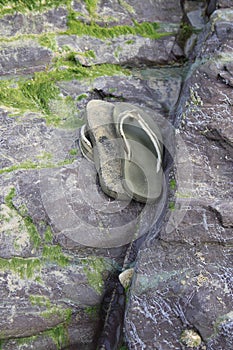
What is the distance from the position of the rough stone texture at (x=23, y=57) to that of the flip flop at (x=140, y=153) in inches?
33.5

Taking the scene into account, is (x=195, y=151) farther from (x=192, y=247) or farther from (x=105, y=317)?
(x=105, y=317)

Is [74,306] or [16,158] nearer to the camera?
[74,306]

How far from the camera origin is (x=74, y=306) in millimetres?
2686

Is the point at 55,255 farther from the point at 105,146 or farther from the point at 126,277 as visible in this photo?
the point at 105,146

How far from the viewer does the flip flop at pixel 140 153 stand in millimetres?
2842

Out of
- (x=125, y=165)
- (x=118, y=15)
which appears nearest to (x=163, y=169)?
(x=125, y=165)

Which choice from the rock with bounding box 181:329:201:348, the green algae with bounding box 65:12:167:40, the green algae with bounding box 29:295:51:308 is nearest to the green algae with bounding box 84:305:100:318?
the green algae with bounding box 29:295:51:308

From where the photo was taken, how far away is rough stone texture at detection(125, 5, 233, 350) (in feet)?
7.54

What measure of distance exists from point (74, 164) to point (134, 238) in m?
0.68

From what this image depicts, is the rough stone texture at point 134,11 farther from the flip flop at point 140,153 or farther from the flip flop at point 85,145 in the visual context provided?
the flip flop at point 85,145

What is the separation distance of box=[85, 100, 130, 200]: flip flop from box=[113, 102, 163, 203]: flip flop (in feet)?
0.19

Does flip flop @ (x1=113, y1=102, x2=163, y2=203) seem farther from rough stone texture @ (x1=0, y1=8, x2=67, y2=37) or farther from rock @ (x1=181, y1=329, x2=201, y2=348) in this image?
rough stone texture @ (x1=0, y1=8, x2=67, y2=37)

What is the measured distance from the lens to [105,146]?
3014 millimetres

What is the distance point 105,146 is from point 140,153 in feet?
0.84
